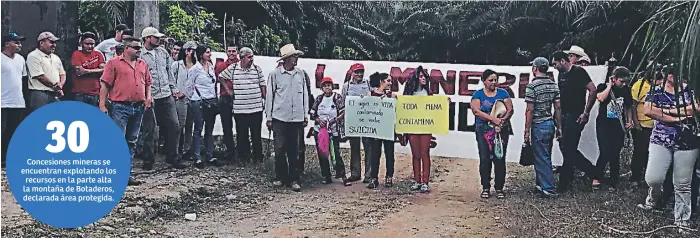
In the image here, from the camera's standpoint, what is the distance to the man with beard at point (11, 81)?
27.3 feet

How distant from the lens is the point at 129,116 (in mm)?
7973

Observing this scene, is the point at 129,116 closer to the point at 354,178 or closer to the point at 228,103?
the point at 228,103

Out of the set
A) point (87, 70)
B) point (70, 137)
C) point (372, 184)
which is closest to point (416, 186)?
point (372, 184)

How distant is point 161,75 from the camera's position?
28.8 feet

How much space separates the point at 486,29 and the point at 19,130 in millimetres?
13044

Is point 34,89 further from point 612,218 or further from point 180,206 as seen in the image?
point 612,218

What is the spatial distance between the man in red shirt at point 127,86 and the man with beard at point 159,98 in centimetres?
66

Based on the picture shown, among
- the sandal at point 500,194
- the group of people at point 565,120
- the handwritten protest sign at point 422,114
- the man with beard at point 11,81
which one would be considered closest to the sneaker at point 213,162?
the man with beard at point 11,81

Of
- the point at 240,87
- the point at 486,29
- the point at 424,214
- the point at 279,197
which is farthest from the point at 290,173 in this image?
the point at 486,29

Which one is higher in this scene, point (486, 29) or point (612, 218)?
point (486, 29)

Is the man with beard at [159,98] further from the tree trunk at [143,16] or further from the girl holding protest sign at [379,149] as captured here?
the girl holding protest sign at [379,149]

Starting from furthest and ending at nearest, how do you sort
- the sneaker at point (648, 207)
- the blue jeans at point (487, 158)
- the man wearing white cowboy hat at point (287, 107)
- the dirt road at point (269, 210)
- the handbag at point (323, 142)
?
the handbag at point (323, 142) < the man wearing white cowboy hat at point (287, 107) < the blue jeans at point (487, 158) < the sneaker at point (648, 207) < the dirt road at point (269, 210)

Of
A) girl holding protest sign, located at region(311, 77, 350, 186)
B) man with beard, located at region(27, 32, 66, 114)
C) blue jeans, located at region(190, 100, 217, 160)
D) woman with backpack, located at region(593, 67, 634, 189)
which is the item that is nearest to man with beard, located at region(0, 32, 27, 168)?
man with beard, located at region(27, 32, 66, 114)

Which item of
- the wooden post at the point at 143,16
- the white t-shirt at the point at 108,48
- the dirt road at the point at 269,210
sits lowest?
the dirt road at the point at 269,210
